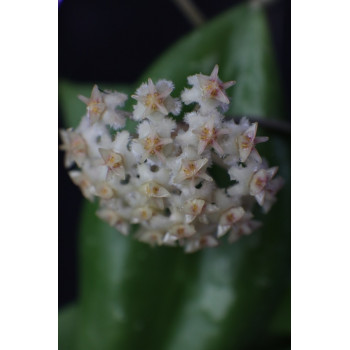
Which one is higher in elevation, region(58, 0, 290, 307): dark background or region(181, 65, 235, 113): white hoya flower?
region(58, 0, 290, 307): dark background

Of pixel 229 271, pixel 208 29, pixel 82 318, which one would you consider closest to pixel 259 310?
pixel 229 271

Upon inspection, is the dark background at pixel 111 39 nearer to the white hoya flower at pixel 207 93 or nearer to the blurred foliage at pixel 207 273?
the blurred foliage at pixel 207 273

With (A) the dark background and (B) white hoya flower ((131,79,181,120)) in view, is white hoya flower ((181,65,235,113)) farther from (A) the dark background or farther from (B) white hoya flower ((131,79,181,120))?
(A) the dark background

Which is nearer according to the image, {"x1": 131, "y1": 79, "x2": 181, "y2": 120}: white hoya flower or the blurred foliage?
{"x1": 131, "y1": 79, "x2": 181, "y2": 120}: white hoya flower

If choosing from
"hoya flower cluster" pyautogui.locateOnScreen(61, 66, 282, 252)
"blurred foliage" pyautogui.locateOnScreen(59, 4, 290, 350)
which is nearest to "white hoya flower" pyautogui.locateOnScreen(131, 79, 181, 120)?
"hoya flower cluster" pyautogui.locateOnScreen(61, 66, 282, 252)

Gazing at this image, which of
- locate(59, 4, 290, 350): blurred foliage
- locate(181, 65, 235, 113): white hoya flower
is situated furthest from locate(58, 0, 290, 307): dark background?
locate(181, 65, 235, 113): white hoya flower
